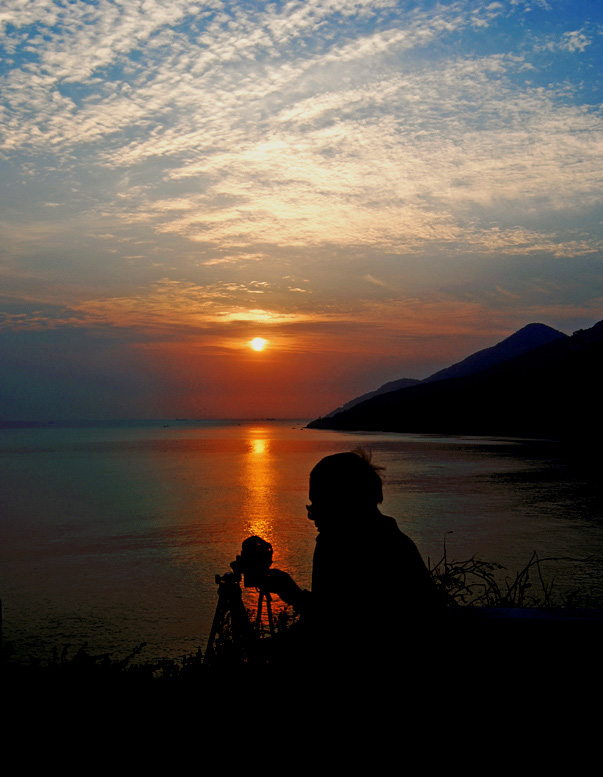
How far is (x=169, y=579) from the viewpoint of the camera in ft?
52.9

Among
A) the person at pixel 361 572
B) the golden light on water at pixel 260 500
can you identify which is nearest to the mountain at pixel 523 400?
the golden light on water at pixel 260 500

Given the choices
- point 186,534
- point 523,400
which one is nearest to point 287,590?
point 186,534

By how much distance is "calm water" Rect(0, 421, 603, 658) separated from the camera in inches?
505

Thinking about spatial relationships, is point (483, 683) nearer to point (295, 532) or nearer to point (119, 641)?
point (119, 641)

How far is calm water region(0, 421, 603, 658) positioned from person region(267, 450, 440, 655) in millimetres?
8708

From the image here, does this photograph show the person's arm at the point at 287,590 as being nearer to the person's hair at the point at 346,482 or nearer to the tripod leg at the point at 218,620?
the person's hair at the point at 346,482

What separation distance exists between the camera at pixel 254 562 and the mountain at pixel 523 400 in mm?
94411

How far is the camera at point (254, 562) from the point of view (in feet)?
10.2

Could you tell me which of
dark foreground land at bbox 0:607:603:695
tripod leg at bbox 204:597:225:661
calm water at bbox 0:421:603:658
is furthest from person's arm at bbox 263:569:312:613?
calm water at bbox 0:421:603:658

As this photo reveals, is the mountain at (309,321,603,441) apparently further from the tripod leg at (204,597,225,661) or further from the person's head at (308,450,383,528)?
the person's head at (308,450,383,528)

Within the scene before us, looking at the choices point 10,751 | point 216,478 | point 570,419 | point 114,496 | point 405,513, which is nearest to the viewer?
point 10,751

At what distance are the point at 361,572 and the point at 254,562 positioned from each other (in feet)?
2.43

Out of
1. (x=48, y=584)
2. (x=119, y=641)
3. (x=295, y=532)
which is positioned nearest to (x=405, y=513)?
(x=295, y=532)

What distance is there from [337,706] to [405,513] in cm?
2601
